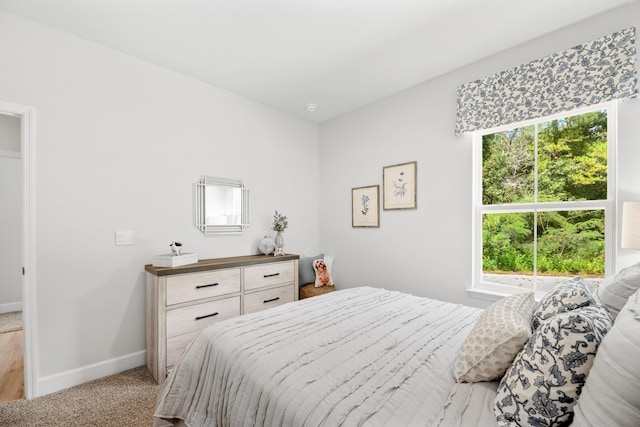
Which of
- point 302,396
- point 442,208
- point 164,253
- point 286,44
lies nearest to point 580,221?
point 442,208

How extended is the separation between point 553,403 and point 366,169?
2.91 m

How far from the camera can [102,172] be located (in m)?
2.31

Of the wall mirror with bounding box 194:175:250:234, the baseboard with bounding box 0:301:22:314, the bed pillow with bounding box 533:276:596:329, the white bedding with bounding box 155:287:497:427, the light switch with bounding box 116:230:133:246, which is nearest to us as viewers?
the white bedding with bounding box 155:287:497:427

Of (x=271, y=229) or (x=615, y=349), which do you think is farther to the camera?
(x=271, y=229)

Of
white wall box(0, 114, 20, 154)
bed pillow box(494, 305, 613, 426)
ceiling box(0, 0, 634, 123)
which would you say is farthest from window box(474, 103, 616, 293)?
white wall box(0, 114, 20, 154)

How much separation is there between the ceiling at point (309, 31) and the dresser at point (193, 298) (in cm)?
184

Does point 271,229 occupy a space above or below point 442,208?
below

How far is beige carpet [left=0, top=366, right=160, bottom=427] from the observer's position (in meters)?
1.76

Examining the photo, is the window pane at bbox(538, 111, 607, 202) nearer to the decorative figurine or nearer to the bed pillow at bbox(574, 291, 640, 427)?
the bed pillow at bbox(574, 291, 640, 427)

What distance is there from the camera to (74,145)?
7.18 feet

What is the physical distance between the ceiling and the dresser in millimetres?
1837

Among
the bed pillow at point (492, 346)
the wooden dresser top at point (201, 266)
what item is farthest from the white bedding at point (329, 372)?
the wooden dresser top at point (201, 266)

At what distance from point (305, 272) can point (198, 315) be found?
133 cm

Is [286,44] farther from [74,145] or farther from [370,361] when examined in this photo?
[370,361]
